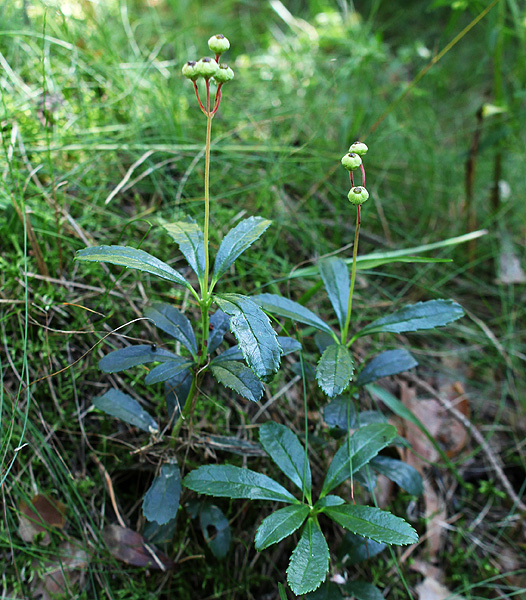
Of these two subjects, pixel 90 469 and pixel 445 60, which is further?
pixel 445 60

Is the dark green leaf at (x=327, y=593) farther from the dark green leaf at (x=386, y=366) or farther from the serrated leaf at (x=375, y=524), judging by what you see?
the dark green leaf at (x=386, y=366)

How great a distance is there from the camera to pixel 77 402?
1425 mm

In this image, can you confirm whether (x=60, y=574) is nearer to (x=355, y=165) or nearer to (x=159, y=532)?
(x=159, y=532)

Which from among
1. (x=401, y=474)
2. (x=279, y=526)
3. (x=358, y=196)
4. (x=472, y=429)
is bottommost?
(x=472, y=429)

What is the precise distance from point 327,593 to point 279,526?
10.0 inches

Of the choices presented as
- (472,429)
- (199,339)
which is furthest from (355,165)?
(472,429)

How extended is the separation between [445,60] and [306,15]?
3.31 feet

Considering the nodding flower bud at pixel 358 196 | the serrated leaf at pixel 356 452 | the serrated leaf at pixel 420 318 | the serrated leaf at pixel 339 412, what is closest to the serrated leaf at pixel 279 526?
the serrated leaf at pixel 356 452

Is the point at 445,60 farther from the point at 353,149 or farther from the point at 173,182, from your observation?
the point at 353,149

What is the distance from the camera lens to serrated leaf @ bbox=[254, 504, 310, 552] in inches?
40.9

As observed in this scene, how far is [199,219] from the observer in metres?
1.83

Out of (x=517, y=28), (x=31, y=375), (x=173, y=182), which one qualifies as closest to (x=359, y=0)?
(x=517, y=28)

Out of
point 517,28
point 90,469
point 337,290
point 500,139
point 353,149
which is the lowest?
point 90,469

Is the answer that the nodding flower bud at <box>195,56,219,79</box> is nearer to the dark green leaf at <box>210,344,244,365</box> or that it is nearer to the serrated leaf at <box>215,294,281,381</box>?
the serrated leaf at <box>215,294,281,381</box>
